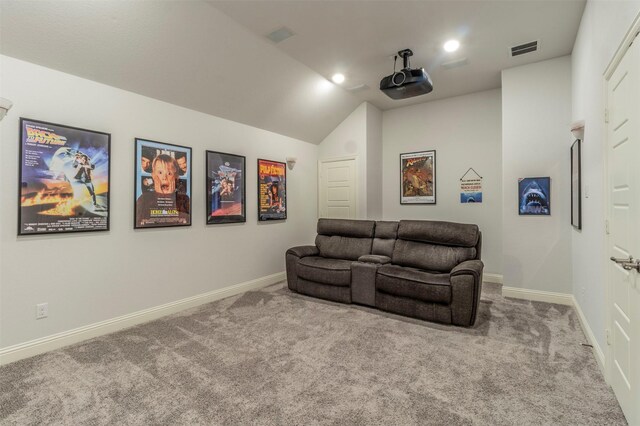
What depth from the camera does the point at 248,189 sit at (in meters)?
4.40

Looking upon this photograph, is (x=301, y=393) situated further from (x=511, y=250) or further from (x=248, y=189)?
(x=511, y=250)

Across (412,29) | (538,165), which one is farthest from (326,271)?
(538,165)

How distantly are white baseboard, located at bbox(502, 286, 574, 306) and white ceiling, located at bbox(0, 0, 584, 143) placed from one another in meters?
2.86

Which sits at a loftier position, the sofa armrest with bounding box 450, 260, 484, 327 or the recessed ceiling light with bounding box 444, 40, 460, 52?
the recessed ceiling light with bounding box 444, 40, 460, 52

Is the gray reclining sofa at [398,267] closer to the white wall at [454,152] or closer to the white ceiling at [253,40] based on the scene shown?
the white wall at [454,152]

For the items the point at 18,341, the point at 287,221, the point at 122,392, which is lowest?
the point at 122,392

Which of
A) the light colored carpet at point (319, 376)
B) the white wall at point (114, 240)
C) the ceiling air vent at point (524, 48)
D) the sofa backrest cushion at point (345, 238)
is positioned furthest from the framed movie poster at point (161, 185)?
the ceiling air vent at point (524, 48)

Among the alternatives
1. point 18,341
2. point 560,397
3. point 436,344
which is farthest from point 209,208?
point 560,397

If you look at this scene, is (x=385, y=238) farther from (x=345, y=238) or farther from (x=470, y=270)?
(x=470, y=270)

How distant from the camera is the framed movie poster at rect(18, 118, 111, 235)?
2451mm

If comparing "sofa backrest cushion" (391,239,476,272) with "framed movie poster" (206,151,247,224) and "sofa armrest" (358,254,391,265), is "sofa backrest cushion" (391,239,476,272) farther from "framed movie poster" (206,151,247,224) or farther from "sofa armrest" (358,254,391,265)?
"framed movie poster" (206,151,247,224)

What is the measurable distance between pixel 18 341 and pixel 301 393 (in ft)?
7.59

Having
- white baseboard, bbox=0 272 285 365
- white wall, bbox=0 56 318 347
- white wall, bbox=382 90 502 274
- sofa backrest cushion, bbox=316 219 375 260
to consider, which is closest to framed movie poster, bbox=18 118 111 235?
white wall, bbox=0 56 318 347

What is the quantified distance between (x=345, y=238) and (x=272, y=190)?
1347 millimetres
